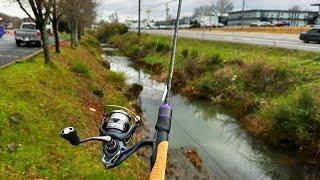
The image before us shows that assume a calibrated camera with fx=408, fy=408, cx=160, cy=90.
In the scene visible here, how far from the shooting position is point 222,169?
461 inches

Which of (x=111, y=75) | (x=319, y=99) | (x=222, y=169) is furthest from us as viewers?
(x=111, y=75)

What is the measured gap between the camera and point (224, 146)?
45.6ft

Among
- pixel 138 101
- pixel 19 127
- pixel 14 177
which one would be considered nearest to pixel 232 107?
pixel 138 101

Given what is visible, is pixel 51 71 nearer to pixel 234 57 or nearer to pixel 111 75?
pixel 111 75

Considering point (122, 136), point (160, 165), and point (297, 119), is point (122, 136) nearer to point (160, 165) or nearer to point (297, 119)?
point (160, 165)

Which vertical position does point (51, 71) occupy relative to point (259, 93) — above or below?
above

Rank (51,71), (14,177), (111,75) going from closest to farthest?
(14,177) < (51,71) < (111,75)

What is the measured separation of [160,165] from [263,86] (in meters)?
17.0

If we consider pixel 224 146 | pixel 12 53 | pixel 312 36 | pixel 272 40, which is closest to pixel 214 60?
pixel 312 36

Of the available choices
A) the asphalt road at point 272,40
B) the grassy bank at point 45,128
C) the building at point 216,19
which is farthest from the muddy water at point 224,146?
the building at point 216,19

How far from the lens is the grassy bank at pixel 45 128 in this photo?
761 centimetres

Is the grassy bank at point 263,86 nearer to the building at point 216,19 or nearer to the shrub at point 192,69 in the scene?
the shrub at point 192,69

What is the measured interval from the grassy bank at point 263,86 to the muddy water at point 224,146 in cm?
63

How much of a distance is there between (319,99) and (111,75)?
481 inches
